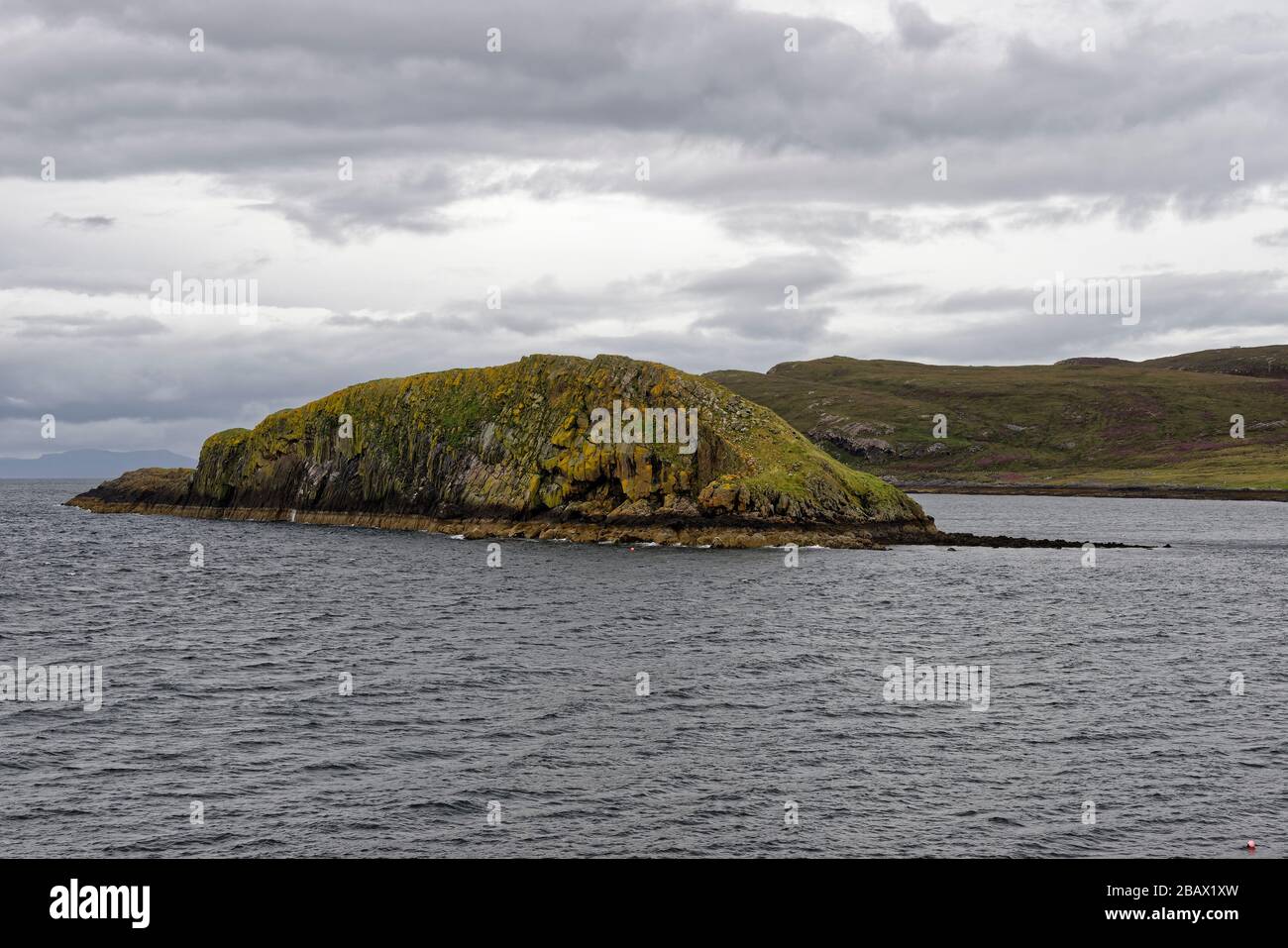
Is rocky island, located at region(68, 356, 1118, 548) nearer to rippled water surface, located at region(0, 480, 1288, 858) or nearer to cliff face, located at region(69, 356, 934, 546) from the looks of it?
cliff face, located at region(69, 356, 934, 546)

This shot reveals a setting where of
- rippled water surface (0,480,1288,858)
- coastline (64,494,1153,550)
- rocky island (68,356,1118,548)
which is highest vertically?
rocky island (68,356,1118,548)

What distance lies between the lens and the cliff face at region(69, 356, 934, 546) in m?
115

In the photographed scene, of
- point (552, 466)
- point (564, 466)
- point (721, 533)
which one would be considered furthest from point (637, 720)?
point (552, 466)

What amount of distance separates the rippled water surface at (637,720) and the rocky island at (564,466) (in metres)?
32.3

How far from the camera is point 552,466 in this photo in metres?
123

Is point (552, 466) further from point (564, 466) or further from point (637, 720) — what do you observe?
point (637, 720)

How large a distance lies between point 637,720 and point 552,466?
280 ft

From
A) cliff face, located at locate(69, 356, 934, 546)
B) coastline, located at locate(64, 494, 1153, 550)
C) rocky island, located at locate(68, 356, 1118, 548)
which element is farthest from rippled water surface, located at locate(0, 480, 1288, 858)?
rocky island, located at locate(68, 356, 1118, 548)

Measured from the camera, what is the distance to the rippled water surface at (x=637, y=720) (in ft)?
91.5

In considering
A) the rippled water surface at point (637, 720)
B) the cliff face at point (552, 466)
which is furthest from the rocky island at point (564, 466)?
the rippled water surface at point (637, 720)

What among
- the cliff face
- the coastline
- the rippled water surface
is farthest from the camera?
the cliff face

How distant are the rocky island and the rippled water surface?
32.3 m

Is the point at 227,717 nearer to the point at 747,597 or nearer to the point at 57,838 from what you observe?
the point at 57,838

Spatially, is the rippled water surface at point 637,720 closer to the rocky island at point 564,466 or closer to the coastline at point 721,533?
the coastline at point 721,533
